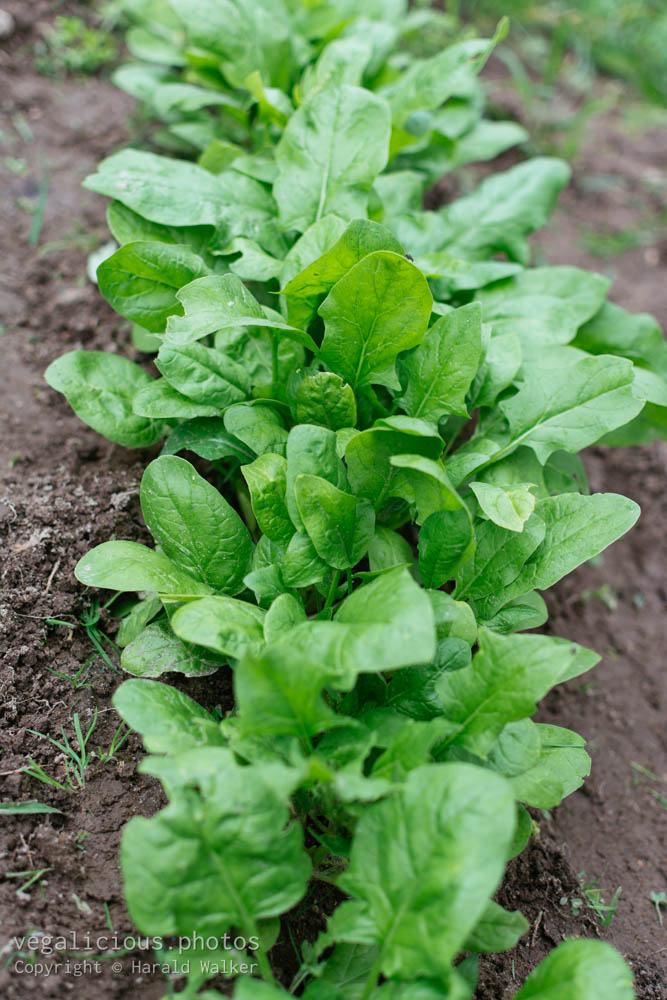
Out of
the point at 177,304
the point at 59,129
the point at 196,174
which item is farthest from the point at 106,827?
the point at 59,129

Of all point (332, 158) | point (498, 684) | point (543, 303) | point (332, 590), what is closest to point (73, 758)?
point (332, 590)

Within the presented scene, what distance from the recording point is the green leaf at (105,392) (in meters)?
2.10

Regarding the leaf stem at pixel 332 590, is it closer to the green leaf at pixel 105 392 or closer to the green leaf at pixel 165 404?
the green leaf at pixel 165 404

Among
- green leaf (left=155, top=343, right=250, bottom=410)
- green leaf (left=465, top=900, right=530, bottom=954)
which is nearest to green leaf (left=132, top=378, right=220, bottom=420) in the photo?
green leaf (left=155, top=343, right=250, bottom=410)

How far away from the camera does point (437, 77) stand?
266cm

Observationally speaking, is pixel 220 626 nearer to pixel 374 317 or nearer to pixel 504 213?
pixel 374 317

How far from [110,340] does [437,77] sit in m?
1.41

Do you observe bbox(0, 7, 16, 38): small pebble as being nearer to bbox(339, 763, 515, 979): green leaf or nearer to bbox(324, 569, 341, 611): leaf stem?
bbox(324, 569, 341, 611): leaf stem

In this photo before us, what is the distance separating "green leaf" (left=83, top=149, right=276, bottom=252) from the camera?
219cm

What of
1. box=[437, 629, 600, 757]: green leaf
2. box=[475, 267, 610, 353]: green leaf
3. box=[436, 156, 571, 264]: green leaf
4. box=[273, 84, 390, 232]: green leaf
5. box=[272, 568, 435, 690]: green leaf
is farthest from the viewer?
box=[436, 156, 571, 264]: green leaf

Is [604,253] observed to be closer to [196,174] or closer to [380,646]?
[196,174]

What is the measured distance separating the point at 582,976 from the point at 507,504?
892 millimetres

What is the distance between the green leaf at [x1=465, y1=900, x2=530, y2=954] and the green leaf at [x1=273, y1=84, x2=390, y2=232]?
175 centimetres

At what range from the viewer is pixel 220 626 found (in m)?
1.55
